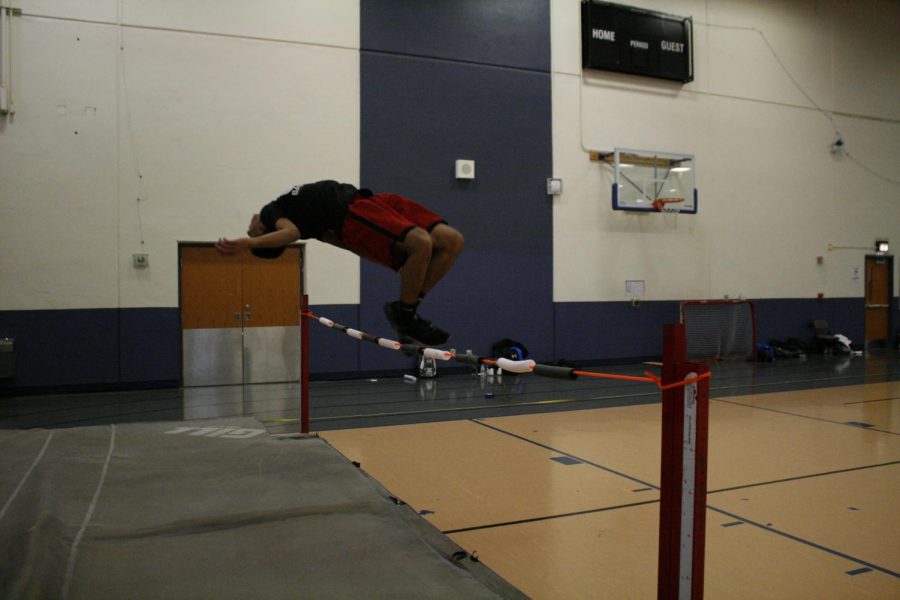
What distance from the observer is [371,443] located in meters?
4.86

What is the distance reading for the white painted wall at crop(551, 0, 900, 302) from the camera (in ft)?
31.4

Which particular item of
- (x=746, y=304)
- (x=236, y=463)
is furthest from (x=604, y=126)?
(x=236, y=463)

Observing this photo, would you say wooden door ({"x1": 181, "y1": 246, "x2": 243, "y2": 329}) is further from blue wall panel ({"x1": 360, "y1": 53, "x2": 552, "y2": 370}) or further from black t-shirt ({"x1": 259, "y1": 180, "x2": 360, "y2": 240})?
black t-shirt ({"x1": 259, "y1": 180, "x2": 360, "y2": 240})

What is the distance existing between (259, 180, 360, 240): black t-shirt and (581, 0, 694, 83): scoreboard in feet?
23.5

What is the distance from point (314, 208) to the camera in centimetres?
344

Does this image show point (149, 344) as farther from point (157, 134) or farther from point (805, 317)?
point (805, 317)

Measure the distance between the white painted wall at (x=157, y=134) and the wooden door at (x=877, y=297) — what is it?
375 inches

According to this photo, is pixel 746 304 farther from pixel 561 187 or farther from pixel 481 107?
pixel 481 107

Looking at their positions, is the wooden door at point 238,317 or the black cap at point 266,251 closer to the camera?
the black cap at point 266,251

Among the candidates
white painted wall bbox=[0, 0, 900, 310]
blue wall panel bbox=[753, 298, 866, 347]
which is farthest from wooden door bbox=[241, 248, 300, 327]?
blue wall panel bbox=[753, 298, 866, 347]

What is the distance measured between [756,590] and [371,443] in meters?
2.94

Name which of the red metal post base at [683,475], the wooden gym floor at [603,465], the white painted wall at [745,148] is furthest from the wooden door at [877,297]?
the red metal post base at [683,475]

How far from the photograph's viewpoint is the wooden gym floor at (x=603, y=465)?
8.92 feet

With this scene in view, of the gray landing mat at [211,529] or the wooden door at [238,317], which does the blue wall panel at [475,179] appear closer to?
the wooden door at [238,317]
